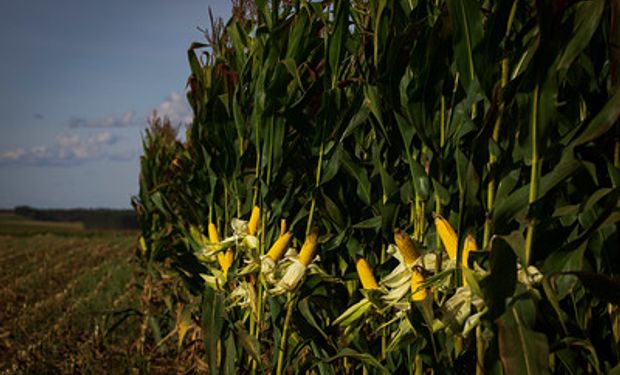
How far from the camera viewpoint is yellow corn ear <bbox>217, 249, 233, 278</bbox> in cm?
265

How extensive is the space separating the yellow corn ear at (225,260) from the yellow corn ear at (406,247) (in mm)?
1120

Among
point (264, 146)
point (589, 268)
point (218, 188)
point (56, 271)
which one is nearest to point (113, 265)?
point (56, 271)

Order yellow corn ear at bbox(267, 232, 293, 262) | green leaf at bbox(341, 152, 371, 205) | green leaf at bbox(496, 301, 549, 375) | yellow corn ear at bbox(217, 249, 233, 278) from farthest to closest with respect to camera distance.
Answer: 1. yellow corn ear at bbox(217, 249, 233, 278)
2. yellow corn ear at bbox(267, 232, 293, 262)
3. green leaf at bbox(341, 152, 371, 205)
4. green leaf at bbox(496, 301, 549, 375)

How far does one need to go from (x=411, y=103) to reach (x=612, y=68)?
617 mm

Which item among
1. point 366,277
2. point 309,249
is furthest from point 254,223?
point 366,277

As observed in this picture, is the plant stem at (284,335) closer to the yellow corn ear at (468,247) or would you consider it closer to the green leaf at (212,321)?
the green leaf at (212,321)

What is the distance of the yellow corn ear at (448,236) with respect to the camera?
170 centimetres

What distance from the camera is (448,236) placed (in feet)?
5.63

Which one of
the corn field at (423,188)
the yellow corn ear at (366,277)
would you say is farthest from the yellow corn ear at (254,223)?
the yellow corn ear at (366,277)

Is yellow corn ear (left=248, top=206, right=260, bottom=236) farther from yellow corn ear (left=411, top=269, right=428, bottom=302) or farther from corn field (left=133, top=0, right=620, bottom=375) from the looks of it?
yellow corn ear (left=411, top=269, right=428, bottom=302)

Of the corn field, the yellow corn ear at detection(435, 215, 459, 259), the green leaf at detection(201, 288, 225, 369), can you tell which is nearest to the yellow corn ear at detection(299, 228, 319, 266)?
the corn field

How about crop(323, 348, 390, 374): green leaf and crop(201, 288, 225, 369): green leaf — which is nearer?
crop(323, 348, 390, 374): green leaf

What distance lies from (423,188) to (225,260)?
1213 mm

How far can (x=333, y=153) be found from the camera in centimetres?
228
